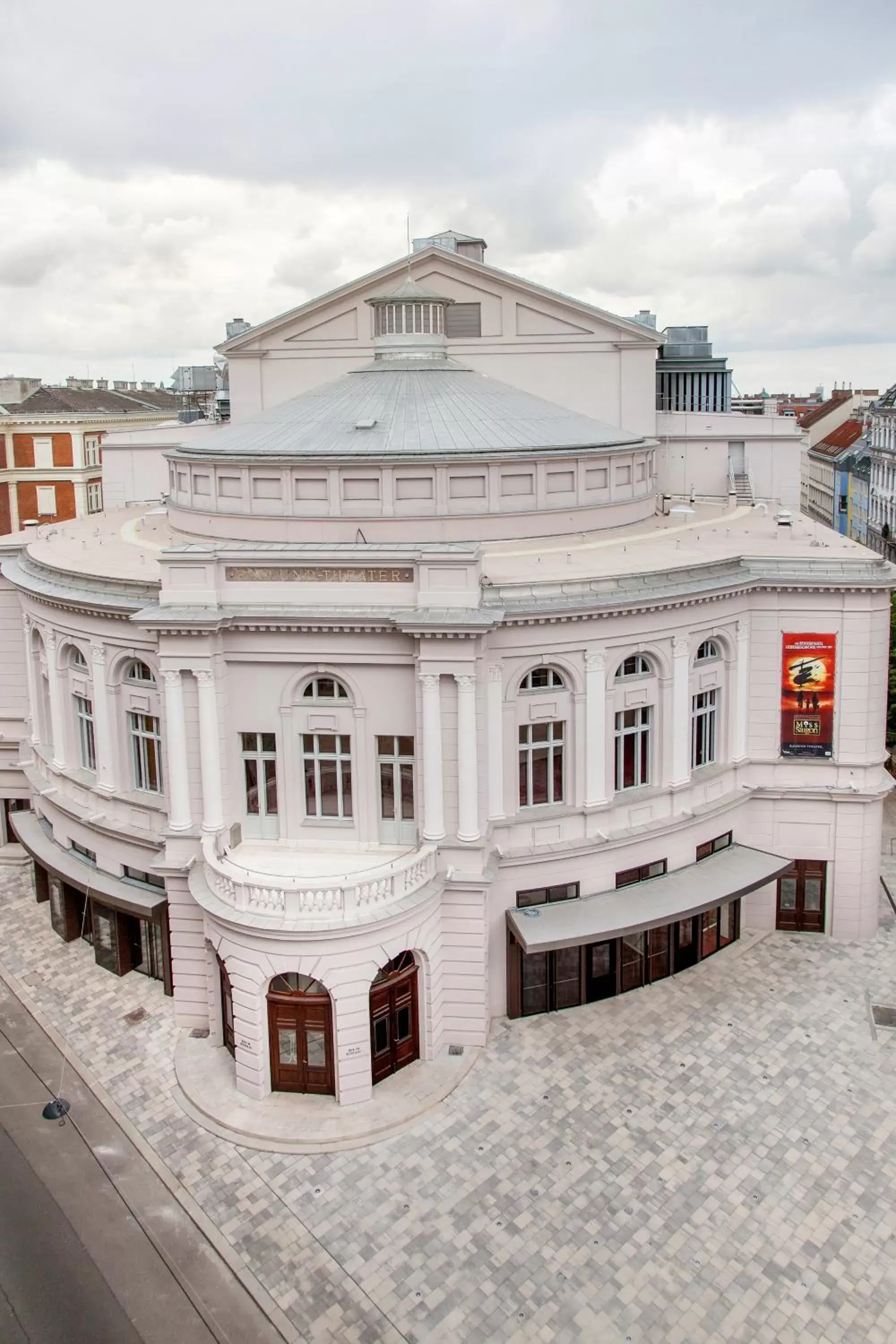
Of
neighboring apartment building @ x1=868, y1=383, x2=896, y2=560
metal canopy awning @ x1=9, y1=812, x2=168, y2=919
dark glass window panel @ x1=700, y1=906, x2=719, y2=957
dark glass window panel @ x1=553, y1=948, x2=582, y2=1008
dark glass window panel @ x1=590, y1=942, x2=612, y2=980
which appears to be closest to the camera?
dark glass window panel @ x1=553, y1=948, x2=582, y2=1008

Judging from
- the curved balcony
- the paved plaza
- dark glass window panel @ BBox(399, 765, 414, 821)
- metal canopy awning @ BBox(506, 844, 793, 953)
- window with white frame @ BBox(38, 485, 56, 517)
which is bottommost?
the paved plaza

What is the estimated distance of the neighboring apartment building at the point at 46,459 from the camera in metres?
86.2

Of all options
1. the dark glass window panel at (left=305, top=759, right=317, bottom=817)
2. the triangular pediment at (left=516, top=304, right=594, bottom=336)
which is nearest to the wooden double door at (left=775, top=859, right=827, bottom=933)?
the dark glass window panel at (left=305, top=759, right=317, bottom=817)

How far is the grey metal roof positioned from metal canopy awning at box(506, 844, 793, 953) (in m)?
14.1

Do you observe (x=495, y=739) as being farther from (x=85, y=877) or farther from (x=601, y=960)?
(x=85, y=877)

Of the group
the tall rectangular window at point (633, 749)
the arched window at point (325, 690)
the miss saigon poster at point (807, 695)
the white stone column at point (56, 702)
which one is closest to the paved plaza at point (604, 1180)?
the tall rectangular window at point (633, 749)

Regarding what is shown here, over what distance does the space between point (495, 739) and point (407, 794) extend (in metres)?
2.82

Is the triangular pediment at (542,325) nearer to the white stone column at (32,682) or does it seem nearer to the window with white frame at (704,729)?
the window with white frame at (704,729)

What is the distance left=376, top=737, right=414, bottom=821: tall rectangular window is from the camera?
28.6 metres

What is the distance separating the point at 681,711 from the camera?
103 feet

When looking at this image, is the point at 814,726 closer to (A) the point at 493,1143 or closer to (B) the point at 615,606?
(B) the point at 615,606

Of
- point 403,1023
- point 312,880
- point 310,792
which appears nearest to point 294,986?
point 312,880

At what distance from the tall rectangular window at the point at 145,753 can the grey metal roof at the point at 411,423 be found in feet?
31.6

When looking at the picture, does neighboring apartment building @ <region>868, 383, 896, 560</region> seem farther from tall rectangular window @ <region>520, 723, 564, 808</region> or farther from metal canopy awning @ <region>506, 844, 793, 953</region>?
tall rectangular window @ <region>520, 723, 564, 808</region>
